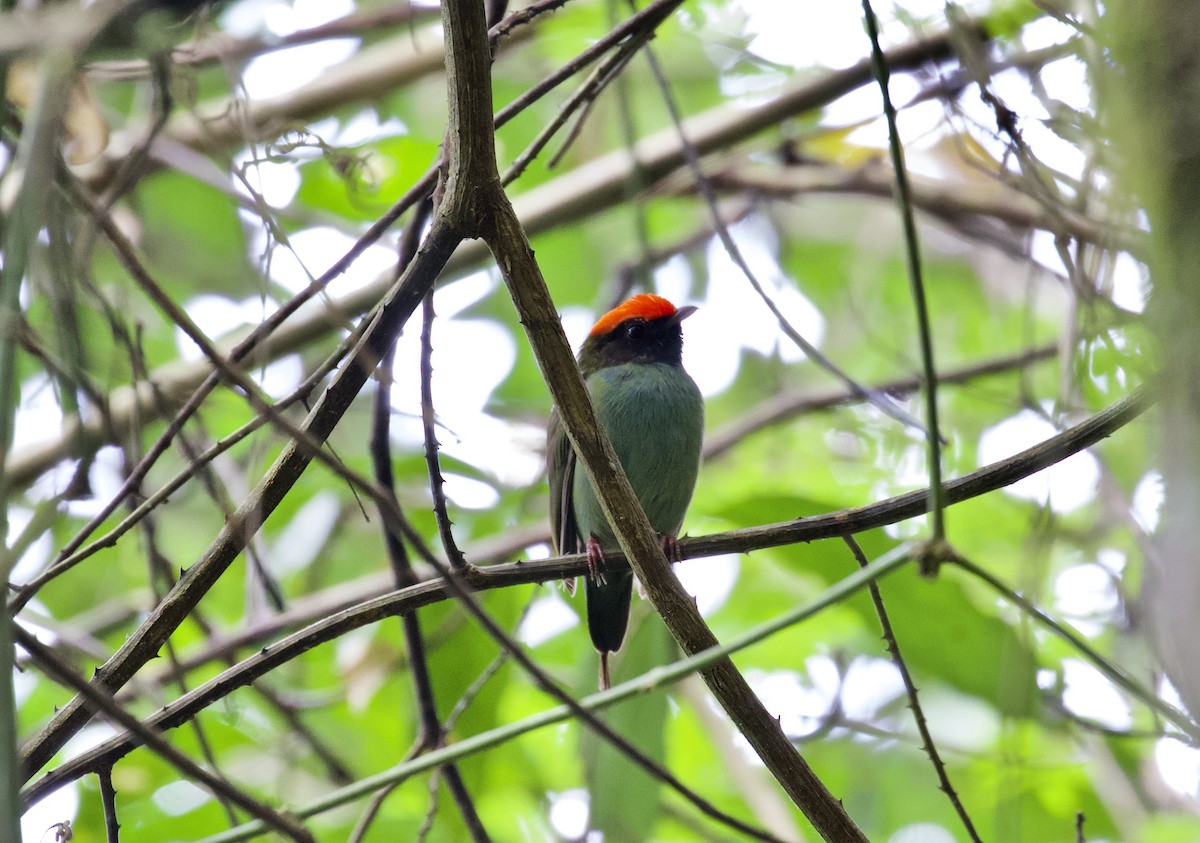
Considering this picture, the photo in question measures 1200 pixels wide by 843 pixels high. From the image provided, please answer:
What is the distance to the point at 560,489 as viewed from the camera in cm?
471

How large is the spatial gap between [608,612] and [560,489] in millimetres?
539

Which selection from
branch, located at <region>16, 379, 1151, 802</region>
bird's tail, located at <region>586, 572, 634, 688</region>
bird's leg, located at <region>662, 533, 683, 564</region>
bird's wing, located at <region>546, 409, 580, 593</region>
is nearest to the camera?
branch, located at <region>16, 379, 1151, 802</region>

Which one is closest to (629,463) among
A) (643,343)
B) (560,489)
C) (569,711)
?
(560,489)

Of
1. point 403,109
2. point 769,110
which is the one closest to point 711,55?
point 769,110

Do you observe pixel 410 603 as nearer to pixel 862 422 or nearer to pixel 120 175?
pixel 120 175

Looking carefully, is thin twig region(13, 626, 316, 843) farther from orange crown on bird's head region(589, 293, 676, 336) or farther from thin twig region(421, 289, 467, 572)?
orange crown on bird's head region(589, 293, 676, 336)

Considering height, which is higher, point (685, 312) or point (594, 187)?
point (594, 187)

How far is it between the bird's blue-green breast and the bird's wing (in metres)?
0.04

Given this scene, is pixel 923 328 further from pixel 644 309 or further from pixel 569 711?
pixel 644 309

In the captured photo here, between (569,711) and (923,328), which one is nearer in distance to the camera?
(923,328)

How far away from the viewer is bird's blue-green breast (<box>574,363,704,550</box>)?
4.66m

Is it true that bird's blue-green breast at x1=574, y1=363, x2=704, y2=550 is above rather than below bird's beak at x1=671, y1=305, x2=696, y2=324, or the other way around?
below

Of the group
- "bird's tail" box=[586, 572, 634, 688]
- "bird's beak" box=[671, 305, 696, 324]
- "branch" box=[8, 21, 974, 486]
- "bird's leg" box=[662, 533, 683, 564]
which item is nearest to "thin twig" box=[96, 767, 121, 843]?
"bird's leg" box=[662, 533, 683, 564]

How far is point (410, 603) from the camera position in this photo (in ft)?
8.77
